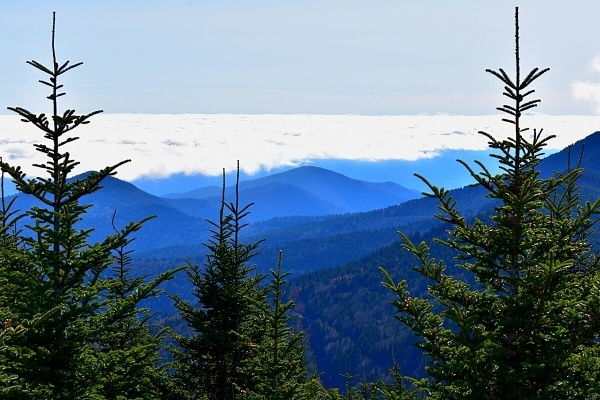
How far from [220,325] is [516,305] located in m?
14.8

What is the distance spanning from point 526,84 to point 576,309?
165 inches

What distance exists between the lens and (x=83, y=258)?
1366cm

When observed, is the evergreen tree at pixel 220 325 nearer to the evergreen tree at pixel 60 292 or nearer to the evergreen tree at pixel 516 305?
the evergreen tree at pixel 60 292

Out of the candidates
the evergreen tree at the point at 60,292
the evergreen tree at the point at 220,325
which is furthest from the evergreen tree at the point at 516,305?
the evergreen tree at the point at 220,325

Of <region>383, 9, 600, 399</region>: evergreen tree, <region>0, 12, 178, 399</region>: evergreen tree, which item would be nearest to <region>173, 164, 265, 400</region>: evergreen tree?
<region>0, 12, 178, 399</region>: evergreen tree

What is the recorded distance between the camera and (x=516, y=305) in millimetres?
10844

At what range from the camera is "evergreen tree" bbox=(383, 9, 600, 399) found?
10.3 meters

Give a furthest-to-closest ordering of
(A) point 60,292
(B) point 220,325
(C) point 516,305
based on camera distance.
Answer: (B) point 220,325, (A) point 60,292, (C) point 516,305

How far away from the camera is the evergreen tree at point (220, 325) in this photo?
23.2 metres

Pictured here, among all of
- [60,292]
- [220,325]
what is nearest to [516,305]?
[60,292]

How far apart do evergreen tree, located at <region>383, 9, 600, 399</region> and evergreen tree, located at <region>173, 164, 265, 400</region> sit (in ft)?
40.9

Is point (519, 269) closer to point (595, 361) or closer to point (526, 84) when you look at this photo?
point (595, 361)

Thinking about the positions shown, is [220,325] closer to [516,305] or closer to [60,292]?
[60,292]

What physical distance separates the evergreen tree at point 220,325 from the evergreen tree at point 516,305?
12453 mm
